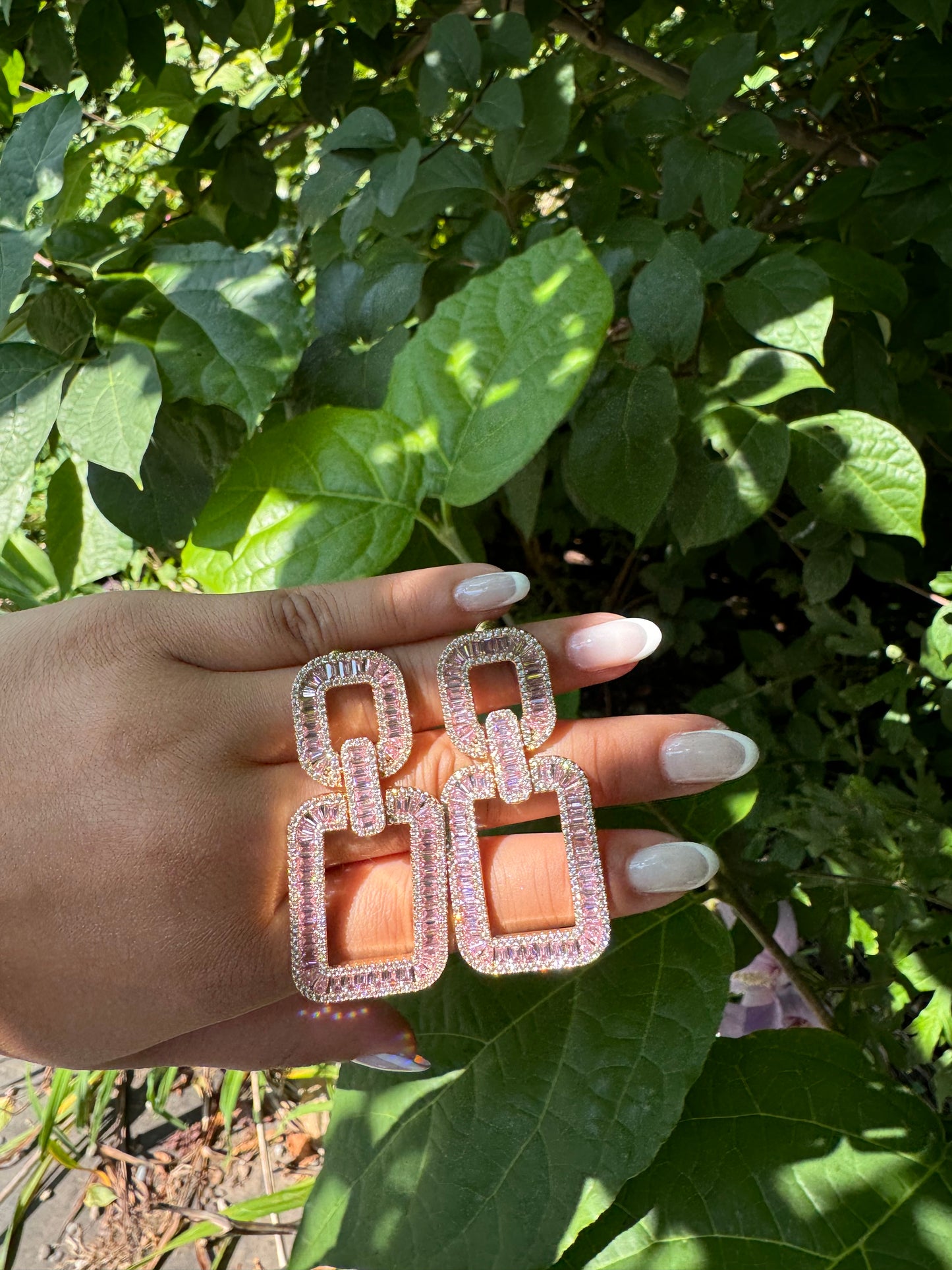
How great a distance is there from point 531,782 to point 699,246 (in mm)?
615

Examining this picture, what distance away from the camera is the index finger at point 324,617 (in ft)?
2.76

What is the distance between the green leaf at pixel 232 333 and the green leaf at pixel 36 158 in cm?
13

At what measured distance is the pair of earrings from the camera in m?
0.83

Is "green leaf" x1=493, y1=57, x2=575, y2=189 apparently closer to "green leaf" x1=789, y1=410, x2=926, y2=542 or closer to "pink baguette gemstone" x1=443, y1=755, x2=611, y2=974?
"green leaf" x1=789, y1=410, x2=926, y2=542

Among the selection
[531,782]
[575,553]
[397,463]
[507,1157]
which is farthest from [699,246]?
[575,553]

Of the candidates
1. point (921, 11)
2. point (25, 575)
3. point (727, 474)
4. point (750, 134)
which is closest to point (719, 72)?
point (750, 134)

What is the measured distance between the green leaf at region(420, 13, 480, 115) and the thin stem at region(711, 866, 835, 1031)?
0.92 meters

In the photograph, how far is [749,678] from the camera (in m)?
1.64

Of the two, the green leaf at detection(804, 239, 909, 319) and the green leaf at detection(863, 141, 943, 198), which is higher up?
the green leaf at detection(863, 141, 943, 198)

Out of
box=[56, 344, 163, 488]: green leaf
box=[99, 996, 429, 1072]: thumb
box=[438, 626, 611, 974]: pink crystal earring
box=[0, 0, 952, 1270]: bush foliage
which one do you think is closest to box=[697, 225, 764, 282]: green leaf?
box=[0, 0, 952, 1270]: bush foliage

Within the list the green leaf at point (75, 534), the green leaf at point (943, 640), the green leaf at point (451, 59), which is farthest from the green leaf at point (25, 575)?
the green leaf at point (943, 640)

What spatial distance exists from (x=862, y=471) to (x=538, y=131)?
55cm

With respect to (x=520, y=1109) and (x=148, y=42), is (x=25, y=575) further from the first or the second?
(x=520, y=1109)

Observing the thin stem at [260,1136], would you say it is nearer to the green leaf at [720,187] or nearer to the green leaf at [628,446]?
the green leaf at [628,446]
